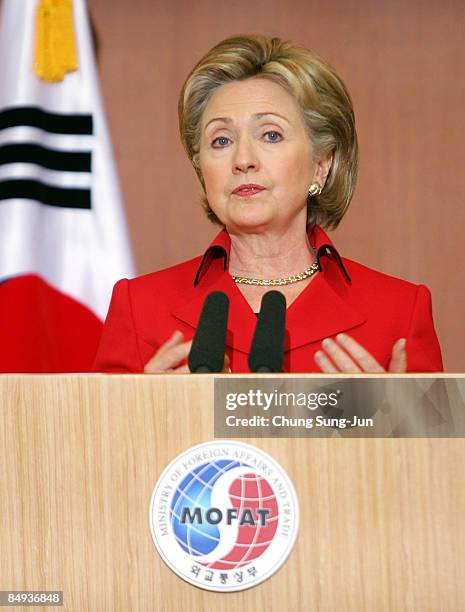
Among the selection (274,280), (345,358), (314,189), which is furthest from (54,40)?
(345,358)

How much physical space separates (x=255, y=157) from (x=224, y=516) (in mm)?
1064

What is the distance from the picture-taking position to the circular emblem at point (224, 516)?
1.15m

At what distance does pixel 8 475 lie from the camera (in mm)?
1188

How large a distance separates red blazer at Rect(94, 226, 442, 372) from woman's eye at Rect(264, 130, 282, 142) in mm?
236

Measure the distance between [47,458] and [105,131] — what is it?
6.65 ft

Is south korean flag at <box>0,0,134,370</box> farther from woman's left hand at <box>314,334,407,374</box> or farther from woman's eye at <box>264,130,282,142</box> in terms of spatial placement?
woman's left hand at <box>314,334,407,374</box>

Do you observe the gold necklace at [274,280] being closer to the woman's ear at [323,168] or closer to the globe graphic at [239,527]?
the woman's ear at [323,168]

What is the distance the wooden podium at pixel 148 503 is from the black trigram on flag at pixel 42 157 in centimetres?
184

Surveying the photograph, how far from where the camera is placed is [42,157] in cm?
295

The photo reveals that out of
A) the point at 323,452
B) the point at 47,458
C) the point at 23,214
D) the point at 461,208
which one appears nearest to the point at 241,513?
the point at 323,452

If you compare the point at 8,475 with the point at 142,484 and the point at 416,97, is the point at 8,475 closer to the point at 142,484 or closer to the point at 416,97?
the point at 142,484

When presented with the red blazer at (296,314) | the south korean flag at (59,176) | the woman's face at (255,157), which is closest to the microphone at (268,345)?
the red blazer at (296,314)

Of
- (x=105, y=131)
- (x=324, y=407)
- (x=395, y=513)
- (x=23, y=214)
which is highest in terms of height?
(x=105, y=131)

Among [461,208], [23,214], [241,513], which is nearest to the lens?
[241,513]
